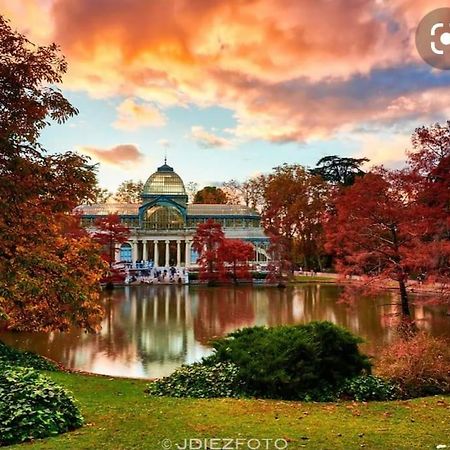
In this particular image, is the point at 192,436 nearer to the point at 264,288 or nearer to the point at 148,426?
the point at 148,426

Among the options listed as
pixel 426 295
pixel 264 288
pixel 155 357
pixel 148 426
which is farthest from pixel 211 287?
pixel 148 426

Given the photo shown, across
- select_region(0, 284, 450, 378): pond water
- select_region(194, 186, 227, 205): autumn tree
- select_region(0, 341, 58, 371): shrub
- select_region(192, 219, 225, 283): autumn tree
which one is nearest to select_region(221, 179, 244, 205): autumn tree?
select_region(194, 186, 227, 205): autumn tree

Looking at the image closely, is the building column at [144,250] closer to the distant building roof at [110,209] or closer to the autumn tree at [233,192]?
the distant building roof at [110,209]

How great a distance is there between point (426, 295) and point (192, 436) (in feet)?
89.0

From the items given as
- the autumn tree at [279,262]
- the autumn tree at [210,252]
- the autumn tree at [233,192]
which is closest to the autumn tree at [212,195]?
the autumn tree at [233,192]

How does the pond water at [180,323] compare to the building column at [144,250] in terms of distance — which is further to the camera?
the building column at [144,250]

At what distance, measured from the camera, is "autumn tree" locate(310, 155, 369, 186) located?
53547 mm

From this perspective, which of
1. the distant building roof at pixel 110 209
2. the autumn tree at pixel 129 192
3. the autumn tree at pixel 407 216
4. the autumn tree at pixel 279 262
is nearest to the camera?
the autumn tree at pixel 407 216

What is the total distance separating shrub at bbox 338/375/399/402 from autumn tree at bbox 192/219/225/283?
32.5 m

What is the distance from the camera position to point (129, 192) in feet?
251

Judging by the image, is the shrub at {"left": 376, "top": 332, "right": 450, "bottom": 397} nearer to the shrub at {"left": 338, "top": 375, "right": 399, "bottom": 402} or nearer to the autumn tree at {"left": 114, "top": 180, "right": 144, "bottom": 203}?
the shrub at {"left": 338, "top": 375, "right": 399, "bottom": 402}

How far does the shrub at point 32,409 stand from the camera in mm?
5293

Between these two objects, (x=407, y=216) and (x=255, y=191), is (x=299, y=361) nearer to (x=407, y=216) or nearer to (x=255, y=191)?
(x=407, y=216)

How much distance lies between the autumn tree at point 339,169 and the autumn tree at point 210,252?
17.3 meters
